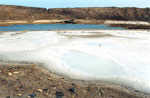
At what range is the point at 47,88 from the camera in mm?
4371

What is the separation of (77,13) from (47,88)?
5379 centimetres

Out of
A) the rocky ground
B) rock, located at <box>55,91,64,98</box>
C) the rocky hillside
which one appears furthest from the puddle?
the rocky hillside

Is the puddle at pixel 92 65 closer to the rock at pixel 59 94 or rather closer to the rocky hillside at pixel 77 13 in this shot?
the rock at pixel 59 94

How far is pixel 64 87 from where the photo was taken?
14.7 feet

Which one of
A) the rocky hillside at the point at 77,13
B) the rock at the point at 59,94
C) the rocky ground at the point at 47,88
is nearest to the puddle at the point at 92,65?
the rocky ground at the point at 47,88

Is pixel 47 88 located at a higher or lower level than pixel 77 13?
lower

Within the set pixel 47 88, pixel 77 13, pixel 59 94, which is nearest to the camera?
pixel 59 94

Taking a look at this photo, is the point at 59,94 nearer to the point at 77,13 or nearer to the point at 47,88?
the point at 47,88

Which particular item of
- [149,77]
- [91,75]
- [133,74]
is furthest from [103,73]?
[149,77]

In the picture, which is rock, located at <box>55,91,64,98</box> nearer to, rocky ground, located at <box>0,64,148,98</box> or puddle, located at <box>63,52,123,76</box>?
rocky ground, located at <box>0,64,148,98</box>

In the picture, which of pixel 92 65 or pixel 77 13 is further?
pixel 77 13

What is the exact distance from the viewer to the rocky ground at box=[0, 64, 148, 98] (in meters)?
4.04

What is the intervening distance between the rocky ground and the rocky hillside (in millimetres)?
44967

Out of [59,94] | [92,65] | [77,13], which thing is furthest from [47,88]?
[77,13]
